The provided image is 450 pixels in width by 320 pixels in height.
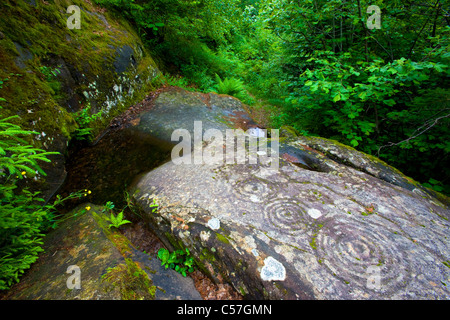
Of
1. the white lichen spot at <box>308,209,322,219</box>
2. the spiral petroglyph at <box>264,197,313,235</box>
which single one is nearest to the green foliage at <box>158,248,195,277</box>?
the spiral petroglyph at <box>264,197,313,235</box>

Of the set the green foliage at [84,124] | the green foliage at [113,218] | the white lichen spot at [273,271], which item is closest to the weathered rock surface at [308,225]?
the white lichen spot at [273,271]

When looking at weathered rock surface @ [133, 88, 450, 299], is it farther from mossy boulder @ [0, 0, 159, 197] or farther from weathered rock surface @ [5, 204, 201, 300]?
mossy boulder @ [0, 0, 159, 197]

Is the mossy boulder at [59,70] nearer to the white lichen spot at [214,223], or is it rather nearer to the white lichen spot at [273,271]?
the white lichen spot at [214,223]

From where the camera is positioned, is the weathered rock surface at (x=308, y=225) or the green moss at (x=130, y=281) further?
the weathered rock surface at (x=308, y=225)

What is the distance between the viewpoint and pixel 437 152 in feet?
14.3

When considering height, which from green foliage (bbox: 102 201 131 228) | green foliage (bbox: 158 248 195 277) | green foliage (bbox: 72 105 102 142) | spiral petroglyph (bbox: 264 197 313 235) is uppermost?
green foliage (bbox: 72 105 102 142)

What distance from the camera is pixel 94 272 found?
6.01ft

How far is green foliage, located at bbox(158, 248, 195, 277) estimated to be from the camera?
2379 millimetres

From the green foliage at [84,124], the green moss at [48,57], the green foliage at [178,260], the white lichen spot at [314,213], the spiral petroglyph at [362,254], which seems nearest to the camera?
the spiral petroglyph at [362,254]

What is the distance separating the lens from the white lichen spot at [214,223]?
2.41 metres

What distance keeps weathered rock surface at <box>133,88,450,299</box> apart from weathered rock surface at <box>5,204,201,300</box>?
0.43 meters

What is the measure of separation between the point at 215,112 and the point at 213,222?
14.1 ft

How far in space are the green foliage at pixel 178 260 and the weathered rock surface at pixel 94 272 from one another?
0.25ft

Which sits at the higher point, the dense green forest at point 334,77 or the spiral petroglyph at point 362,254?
the dense green forest at point 334,77
